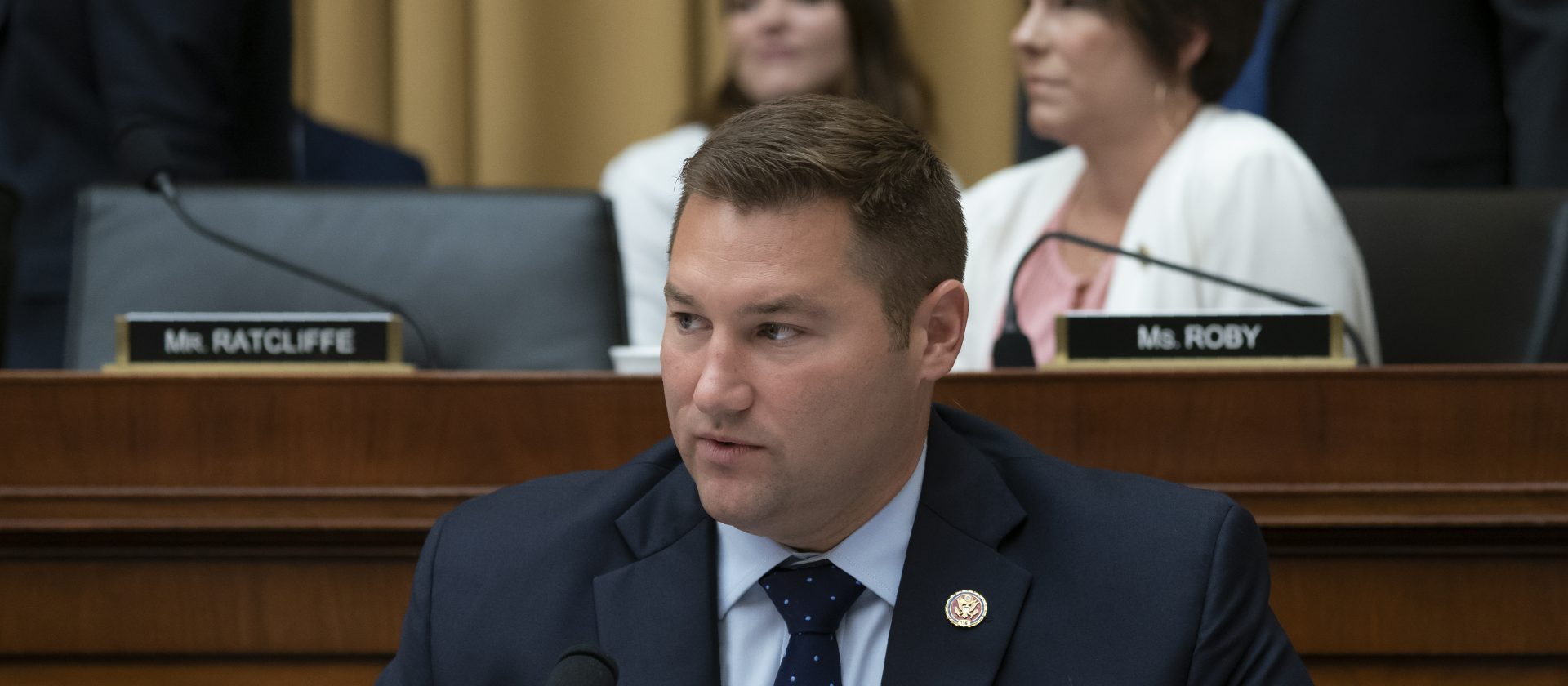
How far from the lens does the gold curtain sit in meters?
3.79

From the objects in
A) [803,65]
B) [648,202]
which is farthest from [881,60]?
[648,202]

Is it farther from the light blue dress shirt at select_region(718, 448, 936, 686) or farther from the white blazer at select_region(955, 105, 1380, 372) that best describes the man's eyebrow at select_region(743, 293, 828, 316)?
the white blazer at select_region(955, 105, 1380, 372)

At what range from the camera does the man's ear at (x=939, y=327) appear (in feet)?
3.61

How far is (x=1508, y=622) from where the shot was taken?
1386 millimetres

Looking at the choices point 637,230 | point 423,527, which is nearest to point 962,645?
point 423,527

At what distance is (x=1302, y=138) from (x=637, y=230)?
4.08ft

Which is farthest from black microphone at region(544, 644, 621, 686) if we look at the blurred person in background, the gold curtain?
the gold curtain

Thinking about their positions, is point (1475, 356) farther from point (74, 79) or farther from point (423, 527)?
point (74, 79)

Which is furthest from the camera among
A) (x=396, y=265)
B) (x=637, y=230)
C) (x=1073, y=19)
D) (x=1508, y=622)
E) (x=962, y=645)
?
(x=637, y=230)

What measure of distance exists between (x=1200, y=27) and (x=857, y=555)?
1326mm

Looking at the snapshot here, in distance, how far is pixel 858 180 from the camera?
1.06 m

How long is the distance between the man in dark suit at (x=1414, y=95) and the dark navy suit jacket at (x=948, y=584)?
1.93 metres

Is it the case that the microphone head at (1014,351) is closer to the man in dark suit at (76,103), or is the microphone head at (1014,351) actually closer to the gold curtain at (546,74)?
the man in dark suit at (76,103)

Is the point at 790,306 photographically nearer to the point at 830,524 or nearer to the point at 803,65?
the point at 830,524
